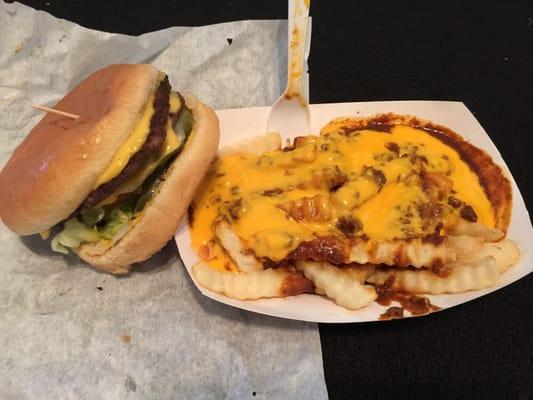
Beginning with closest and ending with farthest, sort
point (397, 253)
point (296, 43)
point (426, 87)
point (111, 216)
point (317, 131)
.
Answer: point (397, 253)
point (111, 216)
point (296, 43)
point (317, 131)
point (426, 87)

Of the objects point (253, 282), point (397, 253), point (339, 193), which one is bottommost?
point (253, 282)

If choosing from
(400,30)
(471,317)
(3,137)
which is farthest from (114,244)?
(400,30)

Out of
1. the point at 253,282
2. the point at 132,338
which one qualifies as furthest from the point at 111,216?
the point at 253,282

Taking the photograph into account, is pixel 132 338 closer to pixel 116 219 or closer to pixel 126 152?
pixel 116 219

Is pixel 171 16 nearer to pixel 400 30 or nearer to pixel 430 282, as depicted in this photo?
pixel 400 30

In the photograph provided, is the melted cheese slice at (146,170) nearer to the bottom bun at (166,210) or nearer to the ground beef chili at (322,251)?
the bottom bun at (166,210)

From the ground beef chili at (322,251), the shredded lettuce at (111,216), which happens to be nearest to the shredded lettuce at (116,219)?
the shredded lettuce at (111,216)
